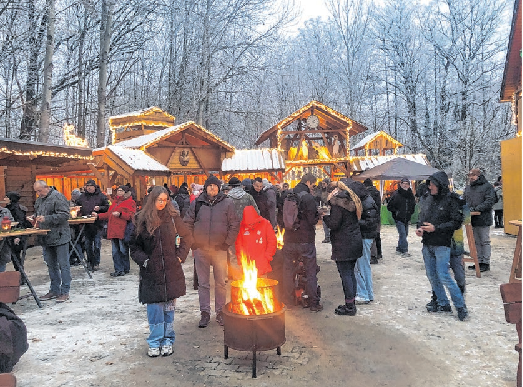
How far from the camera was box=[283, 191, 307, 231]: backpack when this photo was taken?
5895mm

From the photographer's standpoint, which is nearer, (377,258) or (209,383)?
(209,383)

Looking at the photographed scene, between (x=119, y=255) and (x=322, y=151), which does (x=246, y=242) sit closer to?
(x=119, y=255)

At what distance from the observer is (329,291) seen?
283 inches

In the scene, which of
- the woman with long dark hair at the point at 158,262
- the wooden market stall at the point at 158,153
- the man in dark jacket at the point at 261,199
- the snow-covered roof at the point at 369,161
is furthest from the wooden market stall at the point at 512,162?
the woman with long dark hair at the point at 158,262

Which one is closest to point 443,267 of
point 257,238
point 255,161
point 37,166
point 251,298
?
point 257,238

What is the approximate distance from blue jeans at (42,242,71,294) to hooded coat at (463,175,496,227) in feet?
26.0

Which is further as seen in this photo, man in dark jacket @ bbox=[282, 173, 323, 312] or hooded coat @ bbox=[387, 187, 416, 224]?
hooded coat @ bbox=[387, 187, 416, 224]

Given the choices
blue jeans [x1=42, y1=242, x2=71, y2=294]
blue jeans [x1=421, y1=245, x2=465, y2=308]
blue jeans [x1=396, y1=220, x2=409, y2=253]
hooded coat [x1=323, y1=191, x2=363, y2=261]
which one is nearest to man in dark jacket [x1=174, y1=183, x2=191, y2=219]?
blue jeans [x1=42, y1=242, x2=71, y2=294]

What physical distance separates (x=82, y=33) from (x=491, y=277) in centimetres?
2124

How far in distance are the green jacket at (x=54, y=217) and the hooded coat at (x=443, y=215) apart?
19.1ft

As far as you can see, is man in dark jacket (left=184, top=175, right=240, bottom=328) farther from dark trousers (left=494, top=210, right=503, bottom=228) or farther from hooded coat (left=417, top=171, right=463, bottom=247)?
dark trousers (left=494, top=210, right=503, bottom=228)

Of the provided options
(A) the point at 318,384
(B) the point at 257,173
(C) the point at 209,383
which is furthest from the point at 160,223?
(B) the point at 257,173

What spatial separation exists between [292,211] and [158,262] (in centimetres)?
225

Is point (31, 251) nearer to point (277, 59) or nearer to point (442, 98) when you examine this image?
point (277, 59)
